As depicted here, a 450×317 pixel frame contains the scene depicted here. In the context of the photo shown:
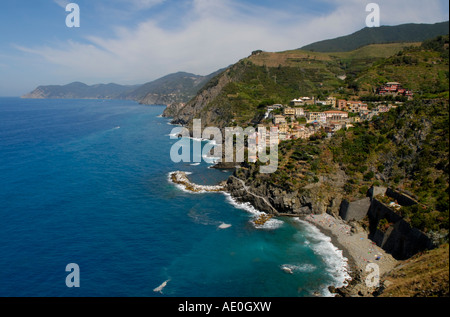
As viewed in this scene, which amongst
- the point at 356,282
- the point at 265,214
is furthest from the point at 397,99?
the point at 356,282

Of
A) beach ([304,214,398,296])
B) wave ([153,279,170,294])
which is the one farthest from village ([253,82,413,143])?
wave ([153,279,170,294])

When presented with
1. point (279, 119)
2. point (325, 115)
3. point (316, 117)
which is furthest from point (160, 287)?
point (316, 117)

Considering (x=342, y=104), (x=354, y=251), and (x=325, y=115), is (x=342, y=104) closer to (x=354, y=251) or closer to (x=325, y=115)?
(x=325, y=115)

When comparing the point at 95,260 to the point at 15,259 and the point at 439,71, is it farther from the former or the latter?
the point at 439,71

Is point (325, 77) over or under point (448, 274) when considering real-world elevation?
over

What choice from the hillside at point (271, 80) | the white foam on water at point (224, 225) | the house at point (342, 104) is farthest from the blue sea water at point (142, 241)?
the hillside at point (271, 80)

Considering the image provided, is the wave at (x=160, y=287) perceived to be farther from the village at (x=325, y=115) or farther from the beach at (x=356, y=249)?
the village at (x=325, y=115)
